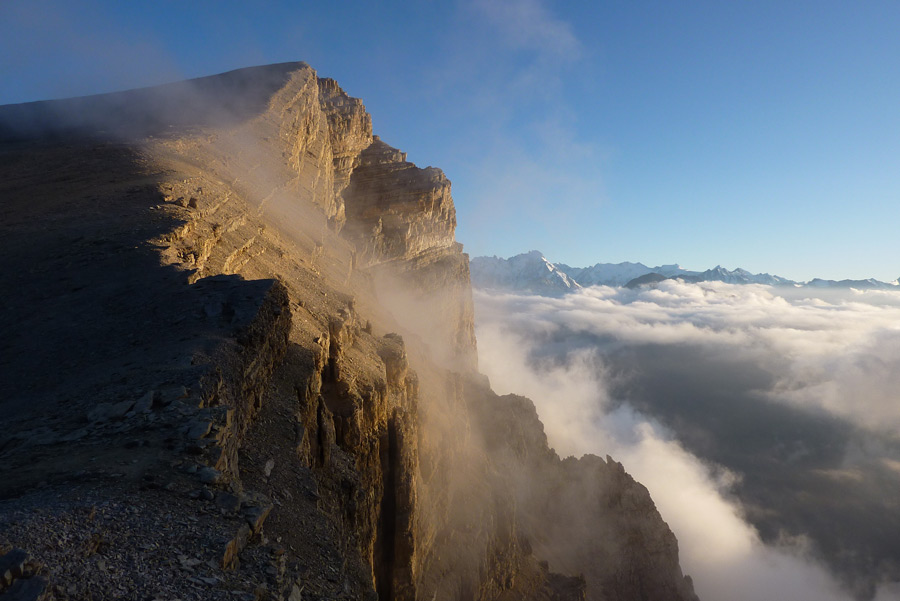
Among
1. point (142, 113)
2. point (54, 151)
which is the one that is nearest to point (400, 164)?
point (142, 113)

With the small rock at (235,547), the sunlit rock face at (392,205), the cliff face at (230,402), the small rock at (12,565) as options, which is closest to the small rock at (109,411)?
the cliff face at (230,402)

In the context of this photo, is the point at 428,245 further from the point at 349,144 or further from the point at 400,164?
the point at 349,144

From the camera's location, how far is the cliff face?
744cm

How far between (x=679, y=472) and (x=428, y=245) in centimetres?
16653

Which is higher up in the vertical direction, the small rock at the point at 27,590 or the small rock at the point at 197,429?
the small rock at the point at 197,429

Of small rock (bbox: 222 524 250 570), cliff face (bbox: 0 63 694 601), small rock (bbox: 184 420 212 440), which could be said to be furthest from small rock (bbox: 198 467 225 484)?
small rock (bbox: 222 524 250 570)

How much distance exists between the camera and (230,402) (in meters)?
11.1

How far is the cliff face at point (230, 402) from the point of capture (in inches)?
293

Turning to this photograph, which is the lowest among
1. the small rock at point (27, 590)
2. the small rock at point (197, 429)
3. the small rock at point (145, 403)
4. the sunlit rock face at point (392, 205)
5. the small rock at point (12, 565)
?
the small rock at point (27, 590)

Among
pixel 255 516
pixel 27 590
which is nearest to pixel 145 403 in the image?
pixel 255 516

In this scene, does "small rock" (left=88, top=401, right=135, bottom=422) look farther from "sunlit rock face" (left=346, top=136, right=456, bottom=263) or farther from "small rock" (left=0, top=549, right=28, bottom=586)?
"sunlit rock face" (left=346, top=136, right=456, bottom=263)

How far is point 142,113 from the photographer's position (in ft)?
159

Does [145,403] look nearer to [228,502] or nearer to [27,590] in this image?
[228,502]

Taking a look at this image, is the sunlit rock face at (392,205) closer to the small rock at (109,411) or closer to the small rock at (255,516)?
the small rock at (109,411)
